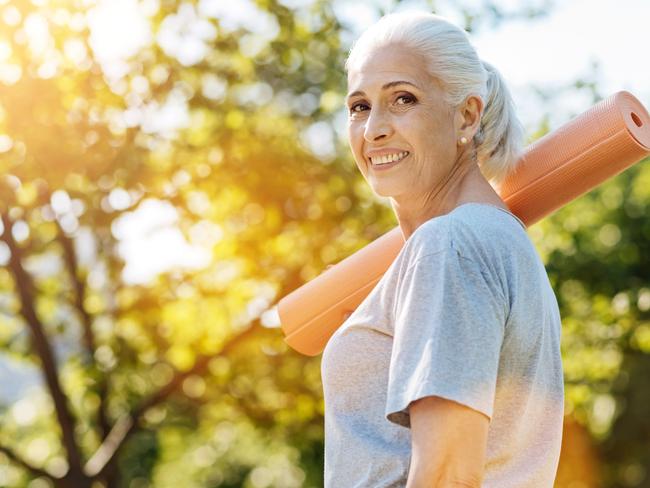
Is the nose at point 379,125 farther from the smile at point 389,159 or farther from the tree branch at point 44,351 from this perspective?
the tree branch at point 44,351

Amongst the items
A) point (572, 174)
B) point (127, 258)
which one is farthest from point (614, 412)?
point (572, 174)

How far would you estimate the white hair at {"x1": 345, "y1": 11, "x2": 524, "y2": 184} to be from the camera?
1.89m

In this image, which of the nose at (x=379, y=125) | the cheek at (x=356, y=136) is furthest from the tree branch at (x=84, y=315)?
the nose at (x=379, y=125)

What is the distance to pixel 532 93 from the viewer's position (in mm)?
9531

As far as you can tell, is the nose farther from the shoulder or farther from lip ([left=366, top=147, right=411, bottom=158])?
the shoulder

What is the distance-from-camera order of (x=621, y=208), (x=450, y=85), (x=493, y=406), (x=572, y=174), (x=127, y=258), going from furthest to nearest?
1. (x=621, y=208)
2. (x=127, y=258)
3. (x=572, y=174)
4. (x=450, y=85)
5. (x=493, y=406)

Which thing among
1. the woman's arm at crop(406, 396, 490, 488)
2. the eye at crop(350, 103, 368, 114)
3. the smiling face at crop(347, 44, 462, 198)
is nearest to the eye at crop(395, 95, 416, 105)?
the smiling face at crop(347, 44, 462, 198)

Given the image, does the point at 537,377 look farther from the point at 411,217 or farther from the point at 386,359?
the point at 411,217

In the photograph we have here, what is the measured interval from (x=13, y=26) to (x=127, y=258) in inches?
92.0

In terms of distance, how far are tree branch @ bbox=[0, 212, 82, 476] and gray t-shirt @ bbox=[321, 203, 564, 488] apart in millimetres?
6882

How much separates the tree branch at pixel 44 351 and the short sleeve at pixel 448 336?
23.2 ft

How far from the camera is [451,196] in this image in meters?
1.93

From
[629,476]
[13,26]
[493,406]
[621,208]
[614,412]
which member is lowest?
[629,476]

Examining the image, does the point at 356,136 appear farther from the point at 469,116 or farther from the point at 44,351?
the point at 44,351
